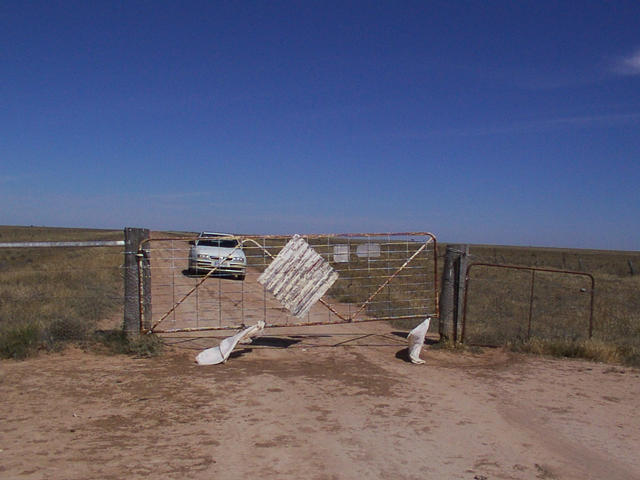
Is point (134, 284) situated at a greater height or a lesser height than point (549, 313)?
greater

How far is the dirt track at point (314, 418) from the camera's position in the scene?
4.71 m

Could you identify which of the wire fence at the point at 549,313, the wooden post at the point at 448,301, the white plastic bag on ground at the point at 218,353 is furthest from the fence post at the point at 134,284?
the wire fence at the point at 549,313

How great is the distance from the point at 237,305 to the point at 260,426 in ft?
27.1

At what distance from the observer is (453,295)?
952cm

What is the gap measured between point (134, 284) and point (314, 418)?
151 inches

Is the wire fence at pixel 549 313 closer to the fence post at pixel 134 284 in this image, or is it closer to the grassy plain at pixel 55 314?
the fence post at pixel 134 284

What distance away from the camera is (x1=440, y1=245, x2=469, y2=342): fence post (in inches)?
372

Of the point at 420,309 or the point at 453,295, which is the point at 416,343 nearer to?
the point at 453,295

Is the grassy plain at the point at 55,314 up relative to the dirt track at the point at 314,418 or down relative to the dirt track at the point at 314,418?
up

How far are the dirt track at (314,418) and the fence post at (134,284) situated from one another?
1.90 feet

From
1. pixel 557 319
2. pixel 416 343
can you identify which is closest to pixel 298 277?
pixel 416 343

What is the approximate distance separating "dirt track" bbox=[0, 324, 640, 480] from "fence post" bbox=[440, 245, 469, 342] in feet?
2.43

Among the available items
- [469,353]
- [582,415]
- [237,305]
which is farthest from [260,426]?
[237,305]

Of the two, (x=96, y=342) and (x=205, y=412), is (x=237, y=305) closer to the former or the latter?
(x=96, y=342)
